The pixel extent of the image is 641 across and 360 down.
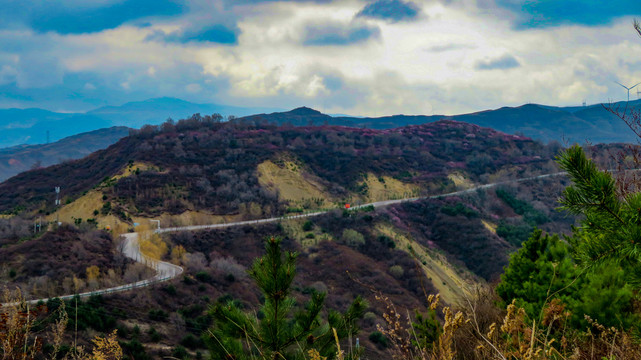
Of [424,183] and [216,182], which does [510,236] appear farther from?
[216,182]

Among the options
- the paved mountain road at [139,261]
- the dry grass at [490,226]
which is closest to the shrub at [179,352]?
the paved mountain road at [139,261]

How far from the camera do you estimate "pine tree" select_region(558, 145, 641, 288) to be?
306 cm

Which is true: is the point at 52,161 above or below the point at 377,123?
below

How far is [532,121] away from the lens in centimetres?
14725

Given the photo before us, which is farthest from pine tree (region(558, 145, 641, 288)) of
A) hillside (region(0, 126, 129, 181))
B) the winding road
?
hillside (region(0, 126, 129, 181))

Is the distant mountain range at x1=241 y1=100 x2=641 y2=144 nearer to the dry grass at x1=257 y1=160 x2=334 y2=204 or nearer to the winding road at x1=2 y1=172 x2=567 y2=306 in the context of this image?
the dry grass at x1=257 y1=160 x2=334 y2=204

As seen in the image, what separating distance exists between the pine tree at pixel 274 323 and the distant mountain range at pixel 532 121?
4907 inches

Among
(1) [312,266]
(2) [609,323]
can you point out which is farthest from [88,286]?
(2) [609,323]

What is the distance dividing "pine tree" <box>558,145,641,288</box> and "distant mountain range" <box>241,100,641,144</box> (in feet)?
413

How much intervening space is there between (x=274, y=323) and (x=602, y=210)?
116 inches

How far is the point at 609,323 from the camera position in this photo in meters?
6.43

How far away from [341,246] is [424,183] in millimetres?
22422

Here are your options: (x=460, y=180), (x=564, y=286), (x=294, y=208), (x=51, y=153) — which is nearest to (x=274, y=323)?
(x=564, y=286)

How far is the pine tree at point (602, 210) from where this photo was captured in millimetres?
3061
